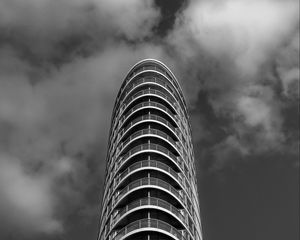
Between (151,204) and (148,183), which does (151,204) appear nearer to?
(151,204)

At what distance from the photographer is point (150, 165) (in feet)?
172

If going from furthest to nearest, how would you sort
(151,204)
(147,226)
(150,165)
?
(150,165), (151,204), (147,226)

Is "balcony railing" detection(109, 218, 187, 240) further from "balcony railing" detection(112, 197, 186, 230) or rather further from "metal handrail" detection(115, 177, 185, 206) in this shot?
"metal handrail" detection(115, 177, 185, 206)

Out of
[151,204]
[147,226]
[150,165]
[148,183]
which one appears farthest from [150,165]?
[147,226]

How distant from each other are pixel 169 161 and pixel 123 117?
1216cm

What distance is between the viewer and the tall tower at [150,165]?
158 feet

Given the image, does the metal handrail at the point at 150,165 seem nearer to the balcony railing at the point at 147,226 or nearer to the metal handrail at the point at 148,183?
the metal handrail at the point at 148,183

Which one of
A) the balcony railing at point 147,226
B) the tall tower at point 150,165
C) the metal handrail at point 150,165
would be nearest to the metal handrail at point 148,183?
the tall tower at point 150,165

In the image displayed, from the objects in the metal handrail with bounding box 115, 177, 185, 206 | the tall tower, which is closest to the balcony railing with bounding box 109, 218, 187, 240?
the tall tower

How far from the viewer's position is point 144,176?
52.2 metres

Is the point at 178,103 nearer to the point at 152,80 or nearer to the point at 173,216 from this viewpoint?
the point at 152,80

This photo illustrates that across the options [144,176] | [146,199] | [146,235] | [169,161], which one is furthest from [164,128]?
[146,235]

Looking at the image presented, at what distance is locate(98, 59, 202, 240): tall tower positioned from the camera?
1896 inches

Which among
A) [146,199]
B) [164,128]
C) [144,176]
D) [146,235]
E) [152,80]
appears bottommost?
[146,235]
